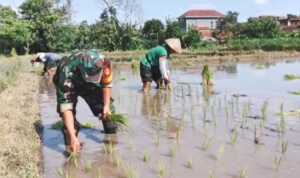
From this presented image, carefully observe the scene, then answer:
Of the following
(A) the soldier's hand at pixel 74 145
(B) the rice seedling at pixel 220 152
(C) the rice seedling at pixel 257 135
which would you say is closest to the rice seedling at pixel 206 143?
(B) the rice seedling at pixel 220 152

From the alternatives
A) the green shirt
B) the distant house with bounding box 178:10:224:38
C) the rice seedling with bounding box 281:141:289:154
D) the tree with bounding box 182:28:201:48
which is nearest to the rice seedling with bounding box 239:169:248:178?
the rice seedling with bounding box 281:141:289:154

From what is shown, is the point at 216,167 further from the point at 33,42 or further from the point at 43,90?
the point at 33,42

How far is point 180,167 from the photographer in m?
4.73

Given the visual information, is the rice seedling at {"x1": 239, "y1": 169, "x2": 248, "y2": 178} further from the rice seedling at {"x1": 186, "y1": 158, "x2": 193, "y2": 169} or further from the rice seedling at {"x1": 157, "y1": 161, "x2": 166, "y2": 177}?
the rice seedling at {"x1": 157, "y1": 161, "x2": 166, "y2": 177}

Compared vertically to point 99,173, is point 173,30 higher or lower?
higher

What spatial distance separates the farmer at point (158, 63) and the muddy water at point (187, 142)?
0.57 m

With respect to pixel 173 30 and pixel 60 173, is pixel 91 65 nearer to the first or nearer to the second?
pixel 60 173

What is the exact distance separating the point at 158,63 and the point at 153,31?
31.5m

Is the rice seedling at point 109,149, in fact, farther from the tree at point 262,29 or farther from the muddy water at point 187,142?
the tree at point 262,29

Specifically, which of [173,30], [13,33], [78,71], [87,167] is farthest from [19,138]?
[173,30]

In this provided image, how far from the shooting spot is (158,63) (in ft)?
32.8

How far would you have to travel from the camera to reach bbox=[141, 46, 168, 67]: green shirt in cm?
936

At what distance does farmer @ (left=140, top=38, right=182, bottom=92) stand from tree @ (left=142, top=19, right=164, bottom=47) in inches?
1111

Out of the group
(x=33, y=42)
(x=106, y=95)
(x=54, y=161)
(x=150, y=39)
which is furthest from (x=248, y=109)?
(x=150, y=39)
